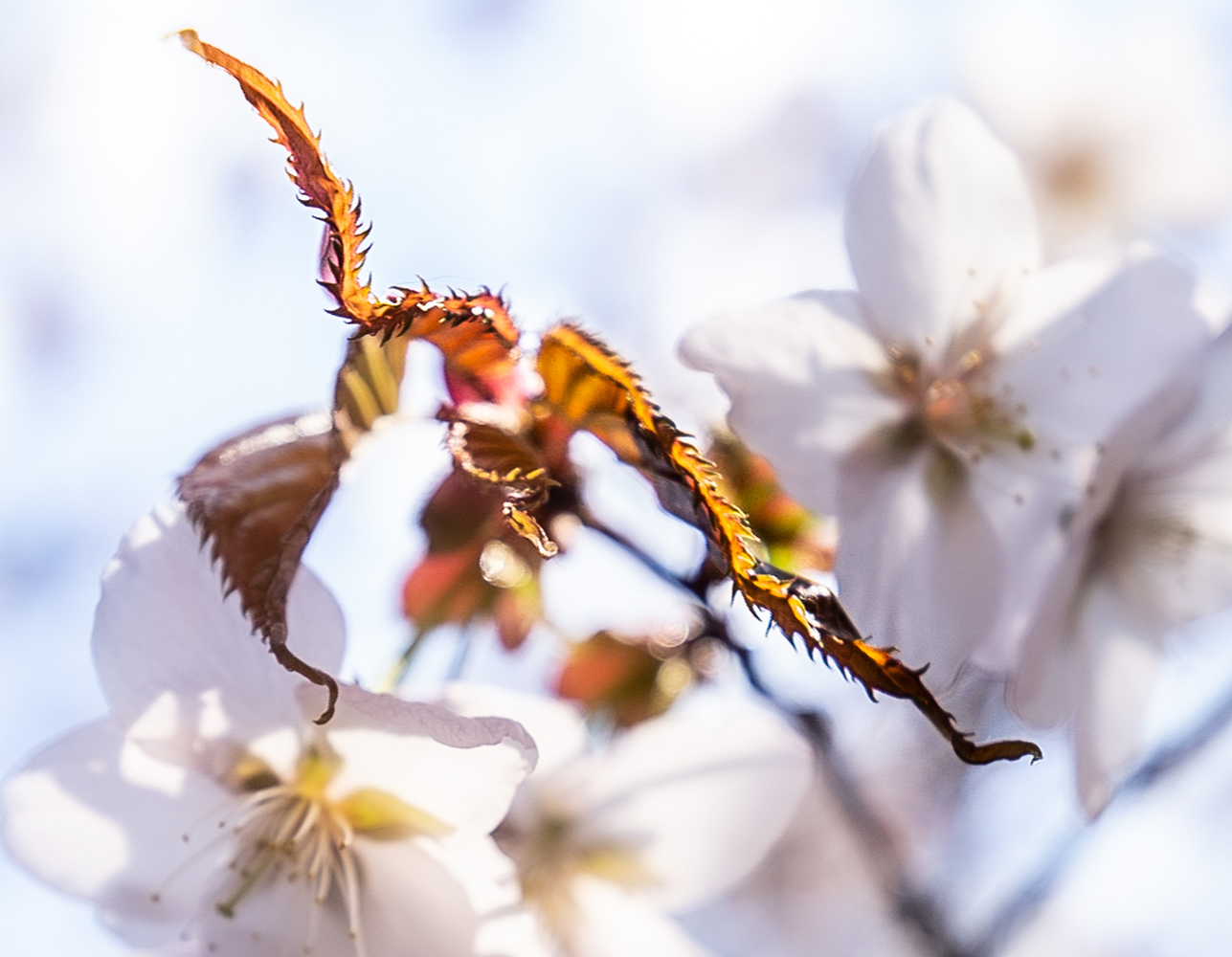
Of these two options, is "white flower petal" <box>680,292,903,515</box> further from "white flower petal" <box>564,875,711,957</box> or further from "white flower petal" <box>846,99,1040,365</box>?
"white flower petal" <box>564,875,711,957</box>

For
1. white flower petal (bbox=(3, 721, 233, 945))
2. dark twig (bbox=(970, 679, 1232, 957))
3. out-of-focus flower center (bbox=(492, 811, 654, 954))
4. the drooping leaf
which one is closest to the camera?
the drooping leaf

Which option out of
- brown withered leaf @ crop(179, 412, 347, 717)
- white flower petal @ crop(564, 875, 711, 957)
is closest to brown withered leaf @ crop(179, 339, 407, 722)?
brown withered leaf @ crop(179, 412, 347, 717)

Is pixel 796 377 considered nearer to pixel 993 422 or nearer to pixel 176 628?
pixel 993 422

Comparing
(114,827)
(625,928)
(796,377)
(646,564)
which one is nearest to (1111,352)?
(796,377)

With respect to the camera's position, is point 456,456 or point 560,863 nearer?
point 456,456

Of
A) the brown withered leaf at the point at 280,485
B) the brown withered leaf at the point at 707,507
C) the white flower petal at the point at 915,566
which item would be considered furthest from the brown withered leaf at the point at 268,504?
the white flower petal at the point at 915,566

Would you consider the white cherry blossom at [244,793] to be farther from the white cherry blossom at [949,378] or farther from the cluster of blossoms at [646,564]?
the white cherry blossom at [949,378]

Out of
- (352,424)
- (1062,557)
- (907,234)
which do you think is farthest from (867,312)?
(352,424)
